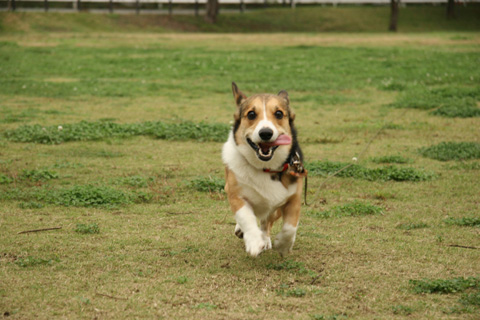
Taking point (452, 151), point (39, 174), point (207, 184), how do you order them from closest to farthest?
point (207, 184) → point (39, 174) → point (452, 151)

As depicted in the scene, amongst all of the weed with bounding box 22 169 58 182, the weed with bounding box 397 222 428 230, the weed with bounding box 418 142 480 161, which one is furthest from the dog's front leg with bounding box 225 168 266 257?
the weed with bounding box 418 142 480 161

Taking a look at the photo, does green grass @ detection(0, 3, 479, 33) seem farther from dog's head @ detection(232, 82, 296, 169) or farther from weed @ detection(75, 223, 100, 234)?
dog's head @ detection(232, 82, 296, 169)

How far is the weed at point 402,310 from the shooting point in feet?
12.1

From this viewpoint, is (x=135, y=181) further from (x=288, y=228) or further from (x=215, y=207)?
(x=288, y=228)

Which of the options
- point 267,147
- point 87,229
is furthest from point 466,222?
point 87,229

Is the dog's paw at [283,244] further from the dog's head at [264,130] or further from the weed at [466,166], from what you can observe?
the weed at [466,166]

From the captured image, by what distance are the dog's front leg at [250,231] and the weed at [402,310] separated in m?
1.04

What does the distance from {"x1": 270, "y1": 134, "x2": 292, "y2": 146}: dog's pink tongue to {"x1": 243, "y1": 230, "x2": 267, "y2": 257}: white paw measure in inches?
27.2

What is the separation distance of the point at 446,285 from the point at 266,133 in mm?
1639

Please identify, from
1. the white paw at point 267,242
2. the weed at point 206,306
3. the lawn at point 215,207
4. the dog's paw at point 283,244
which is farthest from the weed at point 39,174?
the weed at point 206,306

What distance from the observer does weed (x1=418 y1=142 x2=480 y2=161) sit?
8289mm

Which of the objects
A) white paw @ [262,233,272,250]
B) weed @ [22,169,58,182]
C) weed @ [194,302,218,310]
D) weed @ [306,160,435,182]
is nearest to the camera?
weed @ [194,302,218,310]

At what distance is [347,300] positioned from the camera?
3902 mm

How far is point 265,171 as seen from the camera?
4.68 m
